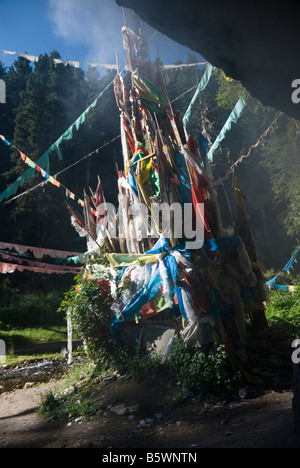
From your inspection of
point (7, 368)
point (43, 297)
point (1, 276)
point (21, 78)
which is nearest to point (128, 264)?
point (7, 368)

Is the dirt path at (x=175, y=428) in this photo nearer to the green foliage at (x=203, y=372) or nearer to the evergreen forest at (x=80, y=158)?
the green foliage at (x=203, y=372)

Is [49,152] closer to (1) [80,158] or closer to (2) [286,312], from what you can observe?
(2) [286,312]

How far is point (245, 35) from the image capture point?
2951mm

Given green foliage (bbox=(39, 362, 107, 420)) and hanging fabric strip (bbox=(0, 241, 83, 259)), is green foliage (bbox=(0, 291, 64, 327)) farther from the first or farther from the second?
green foliage (bbox=(39, 362, 107, 420))

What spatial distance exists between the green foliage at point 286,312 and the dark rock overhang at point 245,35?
660 cm

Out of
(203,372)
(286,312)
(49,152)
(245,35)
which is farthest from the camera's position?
(49,152)

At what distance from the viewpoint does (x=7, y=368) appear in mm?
13039

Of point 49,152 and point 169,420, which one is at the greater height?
point 49,152

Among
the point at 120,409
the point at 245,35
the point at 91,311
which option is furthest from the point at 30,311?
the point at 245,35

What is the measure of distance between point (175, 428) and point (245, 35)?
5290 mm

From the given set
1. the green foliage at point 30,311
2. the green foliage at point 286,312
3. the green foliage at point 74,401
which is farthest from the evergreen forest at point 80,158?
the green foliage at point 74,401

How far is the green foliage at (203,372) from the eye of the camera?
21.4ft
